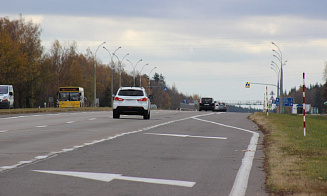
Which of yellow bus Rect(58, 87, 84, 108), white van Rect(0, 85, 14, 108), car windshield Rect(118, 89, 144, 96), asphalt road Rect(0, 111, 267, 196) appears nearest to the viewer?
asphalt road Rect(0, 111, 267, 196)

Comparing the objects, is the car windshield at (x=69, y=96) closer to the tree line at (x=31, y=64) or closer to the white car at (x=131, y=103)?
the tree line at (x=31, y=64)

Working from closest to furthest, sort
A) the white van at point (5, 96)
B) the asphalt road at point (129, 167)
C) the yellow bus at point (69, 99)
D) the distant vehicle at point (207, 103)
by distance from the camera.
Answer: the asphalt road at point (129, 167)
the white van at point (5, 96)
the yellow bus at point (69, 99)
the distant vehicle at point (207, 103)

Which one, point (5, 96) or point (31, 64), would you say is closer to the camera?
point (5, 96)

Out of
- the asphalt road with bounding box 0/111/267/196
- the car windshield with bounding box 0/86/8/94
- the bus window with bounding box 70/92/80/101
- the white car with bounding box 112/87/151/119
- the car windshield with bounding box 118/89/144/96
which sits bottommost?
the asphalt road with bounding box 0/111/267/196

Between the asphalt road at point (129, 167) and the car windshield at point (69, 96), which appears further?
the car windshield at point (69, 96)

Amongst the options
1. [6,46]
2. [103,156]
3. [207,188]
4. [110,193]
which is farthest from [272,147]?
[6,46]

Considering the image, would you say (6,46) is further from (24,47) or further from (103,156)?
(103,156)

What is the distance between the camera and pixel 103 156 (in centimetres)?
1226

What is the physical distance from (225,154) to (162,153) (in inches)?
52.1

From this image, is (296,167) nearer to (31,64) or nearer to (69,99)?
(69,99)

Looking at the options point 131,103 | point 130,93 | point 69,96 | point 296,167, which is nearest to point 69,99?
point 69,96

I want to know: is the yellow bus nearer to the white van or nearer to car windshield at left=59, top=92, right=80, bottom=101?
car windshield at left=59, top=92, right=80, bottom=101

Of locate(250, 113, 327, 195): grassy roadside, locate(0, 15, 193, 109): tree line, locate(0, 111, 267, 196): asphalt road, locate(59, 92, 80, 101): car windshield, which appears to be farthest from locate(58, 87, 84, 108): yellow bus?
locate(250, 113, 327, 195): grassy roadside

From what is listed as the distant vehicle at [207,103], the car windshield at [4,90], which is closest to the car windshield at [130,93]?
the car windshield at [4,90]
